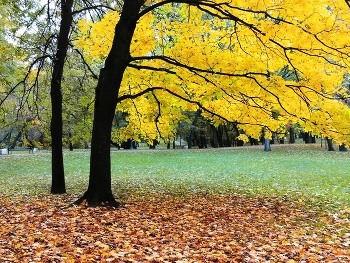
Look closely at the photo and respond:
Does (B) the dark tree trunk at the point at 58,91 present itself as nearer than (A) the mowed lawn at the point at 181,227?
No

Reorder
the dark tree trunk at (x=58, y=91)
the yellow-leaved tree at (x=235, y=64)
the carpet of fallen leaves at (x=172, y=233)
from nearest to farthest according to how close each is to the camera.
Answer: the carpet of fallen leaves at (x=172, y=233) < the yellow-leaved tree at (x=235, y=64) < the dark tree trunk at (x=58, y=91)

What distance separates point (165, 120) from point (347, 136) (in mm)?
5880

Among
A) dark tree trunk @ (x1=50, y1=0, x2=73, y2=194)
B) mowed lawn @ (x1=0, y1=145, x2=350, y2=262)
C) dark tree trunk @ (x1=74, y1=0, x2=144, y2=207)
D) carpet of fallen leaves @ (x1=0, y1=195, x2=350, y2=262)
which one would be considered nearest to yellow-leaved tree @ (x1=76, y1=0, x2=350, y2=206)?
dark tree trunk @ (x1=74, y1=0, x2=144, y2=207)

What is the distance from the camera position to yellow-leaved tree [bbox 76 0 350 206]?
7.45 m

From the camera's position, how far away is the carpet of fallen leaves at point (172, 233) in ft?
15.6

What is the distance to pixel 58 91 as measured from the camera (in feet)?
34.3

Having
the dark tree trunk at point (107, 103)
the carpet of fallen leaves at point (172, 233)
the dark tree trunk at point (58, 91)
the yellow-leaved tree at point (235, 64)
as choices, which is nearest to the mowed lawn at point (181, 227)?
the carpet of fallen leaves at point (172, 233)

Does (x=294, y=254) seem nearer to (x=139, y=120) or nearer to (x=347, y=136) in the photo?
(x=347, y=136)

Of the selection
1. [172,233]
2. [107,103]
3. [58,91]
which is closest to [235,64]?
[107,103]

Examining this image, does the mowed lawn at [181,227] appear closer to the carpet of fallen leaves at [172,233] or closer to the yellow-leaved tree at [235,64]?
the carpet of fallen leaves at [172,233]

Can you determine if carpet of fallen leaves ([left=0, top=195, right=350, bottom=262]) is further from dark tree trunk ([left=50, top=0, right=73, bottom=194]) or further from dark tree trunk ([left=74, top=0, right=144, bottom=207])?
dark tree trunk ([left=50, top=0, right=73, bottom=194])

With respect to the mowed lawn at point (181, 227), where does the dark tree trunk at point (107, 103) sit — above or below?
above

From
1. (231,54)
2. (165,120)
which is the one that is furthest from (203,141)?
(231,54)

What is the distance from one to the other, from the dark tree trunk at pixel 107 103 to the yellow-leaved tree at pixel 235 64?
0.02 meters
